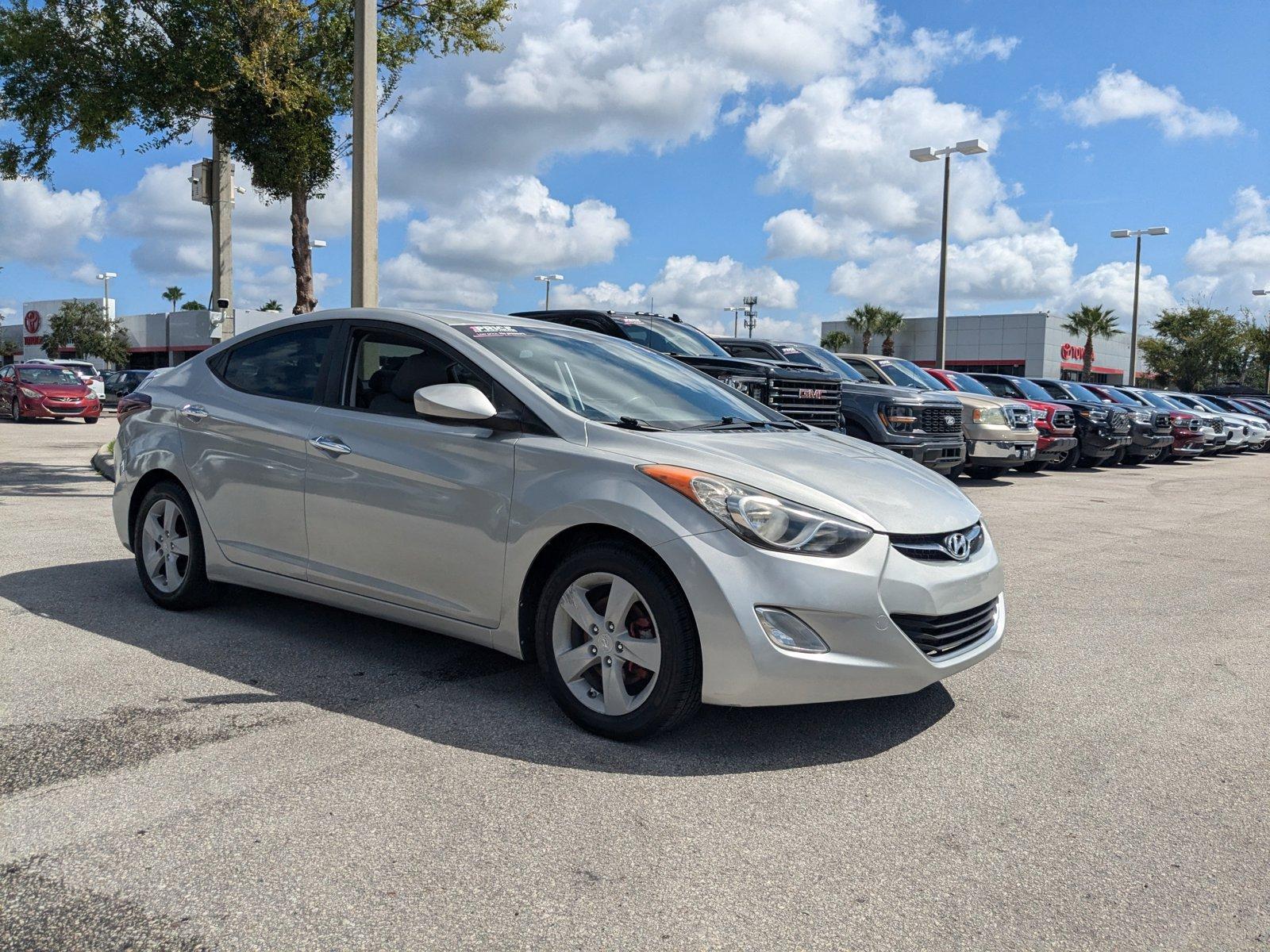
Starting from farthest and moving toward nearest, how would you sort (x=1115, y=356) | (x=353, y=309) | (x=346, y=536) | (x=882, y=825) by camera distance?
(x=1115, y=356) < (x=353, y=309) < (x=346, y=536) < (x=882, y=825)

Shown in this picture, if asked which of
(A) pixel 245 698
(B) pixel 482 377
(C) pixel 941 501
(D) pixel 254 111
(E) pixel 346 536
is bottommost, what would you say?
(A) pixel 245 698

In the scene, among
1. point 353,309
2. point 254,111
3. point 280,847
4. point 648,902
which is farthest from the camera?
point 254,111

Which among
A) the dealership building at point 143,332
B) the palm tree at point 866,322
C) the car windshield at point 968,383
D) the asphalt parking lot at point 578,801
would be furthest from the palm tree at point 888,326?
the asphalt parking lot at point 578,801

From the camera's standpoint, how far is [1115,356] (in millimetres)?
62000

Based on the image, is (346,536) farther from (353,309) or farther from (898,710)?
(898,710)

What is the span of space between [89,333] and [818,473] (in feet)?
236

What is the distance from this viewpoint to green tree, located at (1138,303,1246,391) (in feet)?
179

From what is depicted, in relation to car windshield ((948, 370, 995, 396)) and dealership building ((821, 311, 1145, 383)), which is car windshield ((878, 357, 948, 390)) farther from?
dealership building ((821, 311, 1145, 383))

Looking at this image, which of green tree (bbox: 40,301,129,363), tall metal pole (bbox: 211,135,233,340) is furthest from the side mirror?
green tree (bbox: 40,301,129,363)

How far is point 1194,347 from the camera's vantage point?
55750 mm

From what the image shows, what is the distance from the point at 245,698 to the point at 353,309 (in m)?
1.89

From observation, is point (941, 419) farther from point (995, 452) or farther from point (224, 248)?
point (224, 248)

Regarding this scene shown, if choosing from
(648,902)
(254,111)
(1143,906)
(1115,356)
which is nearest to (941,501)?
(1143,906)

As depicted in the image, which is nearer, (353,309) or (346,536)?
(346,536)
